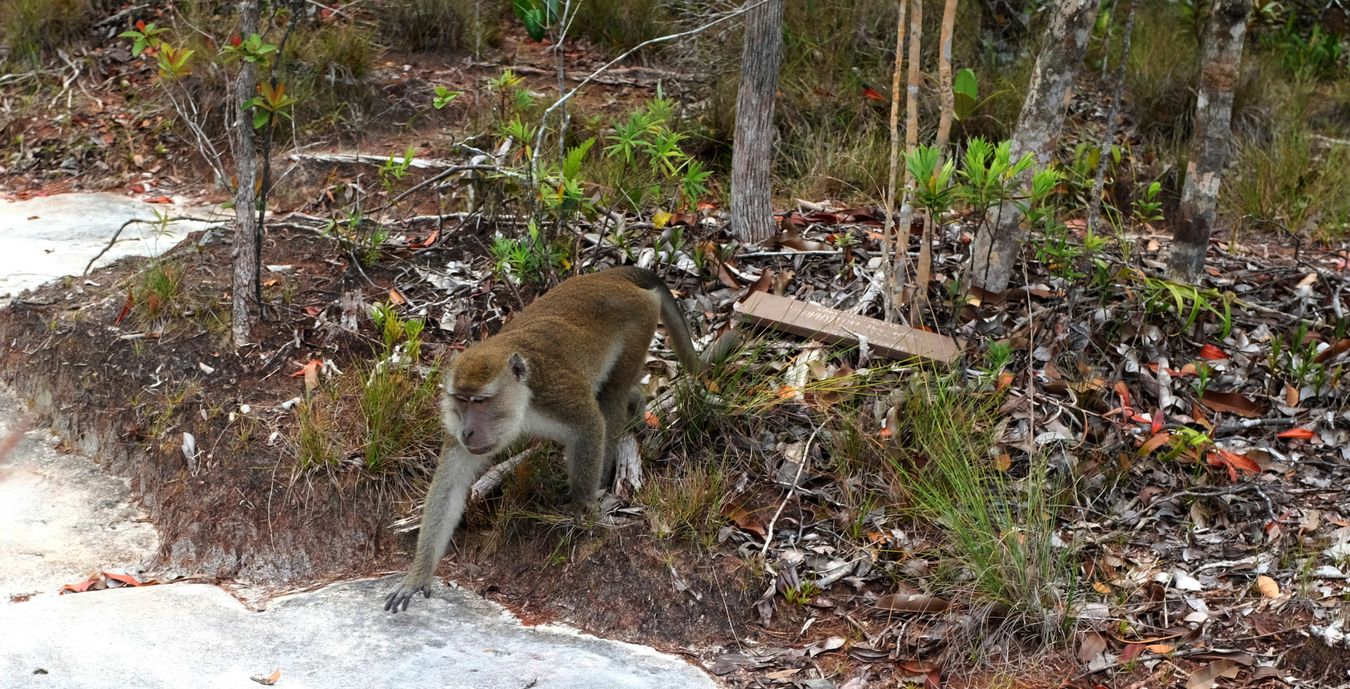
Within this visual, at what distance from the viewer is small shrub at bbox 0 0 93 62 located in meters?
10.6

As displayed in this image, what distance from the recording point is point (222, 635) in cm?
503

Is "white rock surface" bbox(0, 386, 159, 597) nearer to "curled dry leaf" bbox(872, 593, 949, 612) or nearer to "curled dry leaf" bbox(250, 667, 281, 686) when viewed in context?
"curled dry leaf" bbox(250, 667, 281, 686)

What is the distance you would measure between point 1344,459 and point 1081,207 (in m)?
2.77

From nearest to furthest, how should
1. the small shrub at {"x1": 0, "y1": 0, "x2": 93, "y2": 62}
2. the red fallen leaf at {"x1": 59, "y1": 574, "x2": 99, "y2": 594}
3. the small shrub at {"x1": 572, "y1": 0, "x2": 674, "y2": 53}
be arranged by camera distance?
the red fallen leaf at {"x1": 59, "y1": 574, "x2": 99, "y2": 594}
the small shrub at {"x1": 572, "y1": 0, "x2": 674, "y2": 53}
the small shrub at {"x1": 0, "y1": 0, "x2": 93, "y2": 62}

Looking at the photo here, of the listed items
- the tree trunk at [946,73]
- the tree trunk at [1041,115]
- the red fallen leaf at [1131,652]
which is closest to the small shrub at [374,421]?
the tree trunk at [946,73]

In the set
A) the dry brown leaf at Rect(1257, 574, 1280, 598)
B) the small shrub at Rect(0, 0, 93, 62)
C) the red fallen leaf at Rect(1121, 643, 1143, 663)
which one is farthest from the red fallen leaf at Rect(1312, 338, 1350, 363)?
the small shrub at Rect(0, 0, 93, 62)

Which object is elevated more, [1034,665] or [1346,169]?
[1346,169]

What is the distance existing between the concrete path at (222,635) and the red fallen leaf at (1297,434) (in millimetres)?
3079

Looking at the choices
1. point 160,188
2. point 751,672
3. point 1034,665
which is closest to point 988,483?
point 1034,665

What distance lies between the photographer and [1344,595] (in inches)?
191

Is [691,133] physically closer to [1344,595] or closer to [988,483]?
[988,483]

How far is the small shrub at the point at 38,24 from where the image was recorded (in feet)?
34.9

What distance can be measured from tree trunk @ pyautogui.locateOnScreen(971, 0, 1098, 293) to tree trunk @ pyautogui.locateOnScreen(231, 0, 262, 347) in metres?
3.78

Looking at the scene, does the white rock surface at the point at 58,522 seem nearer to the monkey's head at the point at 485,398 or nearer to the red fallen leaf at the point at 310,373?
→ the red fallen leaf at the point at 310,373
